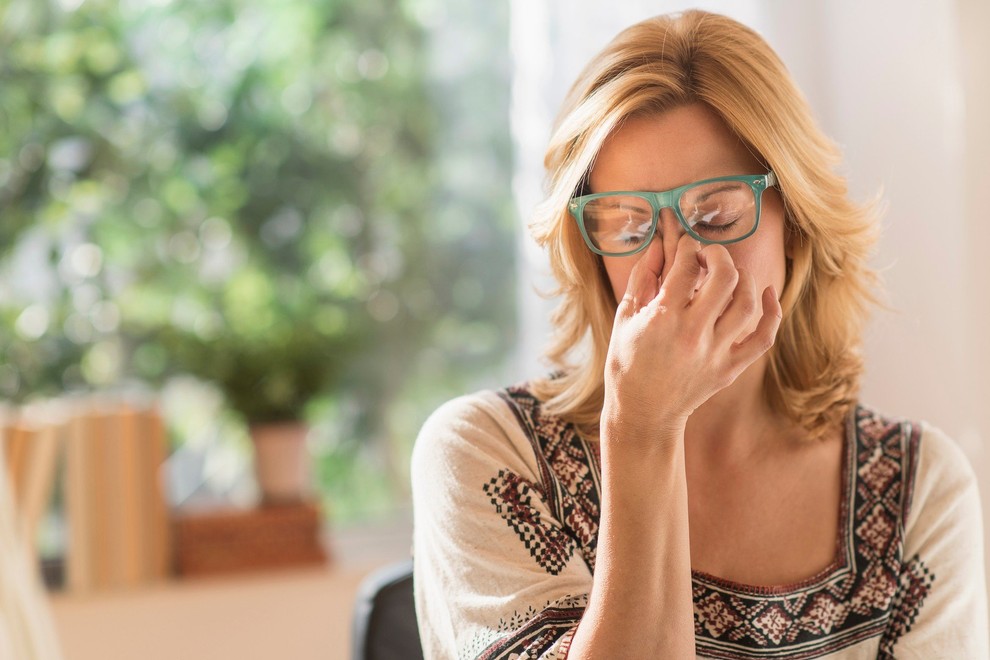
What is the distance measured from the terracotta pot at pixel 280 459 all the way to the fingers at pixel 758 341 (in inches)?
57.8

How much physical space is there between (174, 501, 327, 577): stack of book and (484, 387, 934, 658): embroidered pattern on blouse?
3.94ft

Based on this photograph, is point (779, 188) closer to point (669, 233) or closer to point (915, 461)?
point (669, 233)

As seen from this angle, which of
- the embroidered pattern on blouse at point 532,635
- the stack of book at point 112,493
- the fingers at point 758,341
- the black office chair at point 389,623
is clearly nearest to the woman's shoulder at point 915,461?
the fingers at point 758,341

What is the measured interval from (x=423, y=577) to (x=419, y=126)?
5.34 feet

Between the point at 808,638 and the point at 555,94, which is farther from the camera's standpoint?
the point at 555,94

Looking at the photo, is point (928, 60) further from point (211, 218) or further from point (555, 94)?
point (211, 218)

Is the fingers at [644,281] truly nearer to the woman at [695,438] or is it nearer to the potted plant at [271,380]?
the woman at [695,438]

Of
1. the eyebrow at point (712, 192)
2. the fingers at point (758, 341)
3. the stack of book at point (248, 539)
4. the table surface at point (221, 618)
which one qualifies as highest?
the eyebrow at point (712, 192)

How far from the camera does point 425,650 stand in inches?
46.4

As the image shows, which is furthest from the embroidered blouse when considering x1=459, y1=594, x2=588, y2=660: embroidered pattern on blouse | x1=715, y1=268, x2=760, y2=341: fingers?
x1=715, y1=268, x2=760, y2=341: fingers

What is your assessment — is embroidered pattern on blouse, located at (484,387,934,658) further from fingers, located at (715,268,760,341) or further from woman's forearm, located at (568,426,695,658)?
fingers, located at (715,268,760,341)

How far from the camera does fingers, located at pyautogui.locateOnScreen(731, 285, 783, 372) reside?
1059 millimetres

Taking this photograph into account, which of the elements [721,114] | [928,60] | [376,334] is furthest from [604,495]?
[376,334]

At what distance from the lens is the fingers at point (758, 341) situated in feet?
3.47
